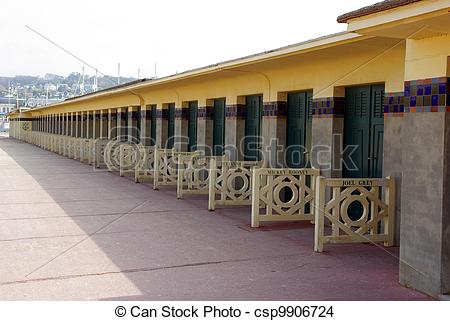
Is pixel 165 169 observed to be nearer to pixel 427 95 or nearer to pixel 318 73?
pixel 318 73

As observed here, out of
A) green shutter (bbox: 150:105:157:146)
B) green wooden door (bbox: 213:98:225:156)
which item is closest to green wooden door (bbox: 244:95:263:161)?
green wooden door (bbox: 213:98:225:156)

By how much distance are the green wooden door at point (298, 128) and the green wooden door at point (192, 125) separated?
17.9ft

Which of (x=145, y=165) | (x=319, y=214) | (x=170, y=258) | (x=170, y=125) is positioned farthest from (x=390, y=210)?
(x=170, y=125)

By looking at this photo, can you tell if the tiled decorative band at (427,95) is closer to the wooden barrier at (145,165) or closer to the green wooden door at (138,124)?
the wooden barrier at (145,165)

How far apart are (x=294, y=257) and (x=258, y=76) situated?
6.09 m

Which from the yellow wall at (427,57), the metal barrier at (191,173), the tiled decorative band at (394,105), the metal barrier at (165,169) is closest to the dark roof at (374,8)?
the yellow wall at (427,57)

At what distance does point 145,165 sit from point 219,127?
3062 mm

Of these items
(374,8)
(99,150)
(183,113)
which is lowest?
(99,150)

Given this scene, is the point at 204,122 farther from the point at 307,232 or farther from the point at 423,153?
the point at 423,153

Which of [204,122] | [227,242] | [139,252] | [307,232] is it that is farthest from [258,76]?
[139,252]

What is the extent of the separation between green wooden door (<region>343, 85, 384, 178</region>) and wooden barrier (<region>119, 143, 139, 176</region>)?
947cm

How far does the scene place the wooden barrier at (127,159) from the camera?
18225 millimetres

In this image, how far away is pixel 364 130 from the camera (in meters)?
9.45

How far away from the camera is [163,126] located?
757 inches
